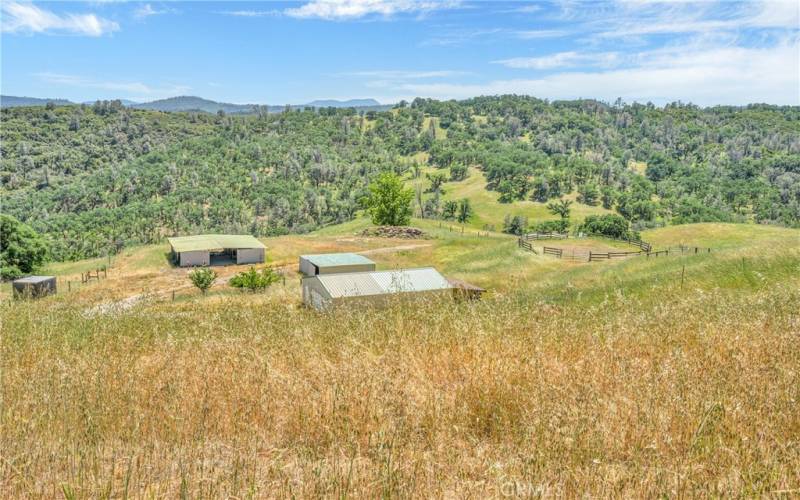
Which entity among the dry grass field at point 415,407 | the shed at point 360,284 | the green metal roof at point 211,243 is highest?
the dry grass field at point 415,407

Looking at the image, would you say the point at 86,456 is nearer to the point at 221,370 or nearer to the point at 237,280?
the point at 221,370

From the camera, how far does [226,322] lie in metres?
8.24

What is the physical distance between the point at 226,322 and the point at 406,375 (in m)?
4.40

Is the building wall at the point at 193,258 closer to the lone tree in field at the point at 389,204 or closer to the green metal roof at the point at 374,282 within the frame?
the lone tree in field at the point at 389,204

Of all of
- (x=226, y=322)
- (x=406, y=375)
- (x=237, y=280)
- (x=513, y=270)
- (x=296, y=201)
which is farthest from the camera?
(x=296, y=201)

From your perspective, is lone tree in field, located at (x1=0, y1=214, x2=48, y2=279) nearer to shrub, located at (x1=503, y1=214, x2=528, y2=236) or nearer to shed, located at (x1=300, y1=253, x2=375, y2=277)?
shed, located at (x1=300, y1=253, x2=375, y2=277)

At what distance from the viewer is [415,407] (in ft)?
14.4

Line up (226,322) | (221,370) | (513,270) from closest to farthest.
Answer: (221,370)
(226,322)
(513,270)

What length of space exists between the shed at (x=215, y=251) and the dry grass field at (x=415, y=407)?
164 ft

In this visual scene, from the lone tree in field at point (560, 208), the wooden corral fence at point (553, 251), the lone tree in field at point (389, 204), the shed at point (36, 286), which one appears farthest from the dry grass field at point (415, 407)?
the lone tree in field at point (560, 208)

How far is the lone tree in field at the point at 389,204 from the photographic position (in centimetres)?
7569

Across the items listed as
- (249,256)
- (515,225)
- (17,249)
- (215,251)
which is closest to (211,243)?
(215,251)

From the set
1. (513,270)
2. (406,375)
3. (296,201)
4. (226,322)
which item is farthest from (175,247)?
(296,201)

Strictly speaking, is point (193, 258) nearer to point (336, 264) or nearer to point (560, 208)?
point (336, 264)
